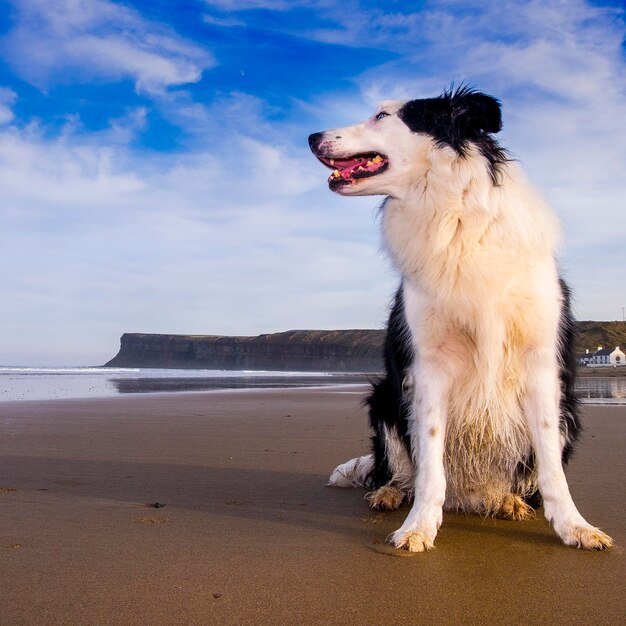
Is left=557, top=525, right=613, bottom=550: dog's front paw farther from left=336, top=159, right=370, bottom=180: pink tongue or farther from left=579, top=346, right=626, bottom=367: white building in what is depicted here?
left=579, top=346, right=626, bottom=367: white building

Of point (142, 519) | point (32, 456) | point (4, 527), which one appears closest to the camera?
point (4, 527)

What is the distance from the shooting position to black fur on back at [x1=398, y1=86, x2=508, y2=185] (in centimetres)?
335

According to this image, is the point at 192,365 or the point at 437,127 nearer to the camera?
the point at 437,127

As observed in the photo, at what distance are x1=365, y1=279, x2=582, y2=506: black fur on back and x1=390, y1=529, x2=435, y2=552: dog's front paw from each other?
82 cm

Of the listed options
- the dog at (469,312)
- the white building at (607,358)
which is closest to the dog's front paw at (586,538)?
the dog at (469,312)

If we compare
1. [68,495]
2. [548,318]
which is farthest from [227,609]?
[68,495]

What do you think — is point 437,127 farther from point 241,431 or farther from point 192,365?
point 192,365

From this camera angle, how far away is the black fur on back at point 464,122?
3348 millimetres

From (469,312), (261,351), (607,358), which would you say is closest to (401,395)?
(469,312)

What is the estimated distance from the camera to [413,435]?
→ 11.6ft

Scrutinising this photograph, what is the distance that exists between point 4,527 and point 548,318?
2.71 metres

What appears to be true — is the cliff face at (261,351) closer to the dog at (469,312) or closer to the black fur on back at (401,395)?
the black fur on back at (401,395)

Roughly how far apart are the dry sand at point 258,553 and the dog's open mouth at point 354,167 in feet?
5.94

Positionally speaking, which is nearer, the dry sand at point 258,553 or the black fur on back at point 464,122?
the dry sand at point 258,553
